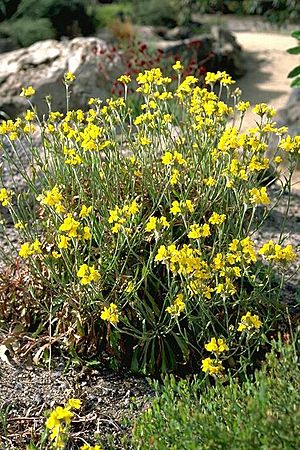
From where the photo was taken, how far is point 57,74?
24.4 ft

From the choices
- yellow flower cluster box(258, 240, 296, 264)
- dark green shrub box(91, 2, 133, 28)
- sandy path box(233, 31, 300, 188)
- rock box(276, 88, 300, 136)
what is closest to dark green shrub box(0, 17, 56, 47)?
dark green shrub box(91, 2, 133, 28)

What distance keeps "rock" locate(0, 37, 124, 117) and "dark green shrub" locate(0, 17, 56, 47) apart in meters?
2.82

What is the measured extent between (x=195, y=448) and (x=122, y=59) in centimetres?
619

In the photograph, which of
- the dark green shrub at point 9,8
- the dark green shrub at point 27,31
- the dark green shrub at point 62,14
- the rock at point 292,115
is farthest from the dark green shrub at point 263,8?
the rock at point 292,115

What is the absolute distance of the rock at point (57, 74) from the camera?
7391 millimetres

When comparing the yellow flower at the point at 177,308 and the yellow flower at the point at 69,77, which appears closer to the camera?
the yellow flower at the point at 177,308

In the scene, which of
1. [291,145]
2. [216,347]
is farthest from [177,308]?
[291,145]

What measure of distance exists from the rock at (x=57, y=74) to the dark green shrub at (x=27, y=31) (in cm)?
282

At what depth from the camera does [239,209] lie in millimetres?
3381

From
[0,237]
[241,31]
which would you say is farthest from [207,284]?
[241,31]

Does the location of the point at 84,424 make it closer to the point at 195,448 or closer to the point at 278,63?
the point at 195,448

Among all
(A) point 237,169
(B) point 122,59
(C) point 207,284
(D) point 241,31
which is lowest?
(D) point 241,31

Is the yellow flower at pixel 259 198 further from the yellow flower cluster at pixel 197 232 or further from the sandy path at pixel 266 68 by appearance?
the sandy path at pixel 266 68

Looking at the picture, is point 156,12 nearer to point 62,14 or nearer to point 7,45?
point 62,14
